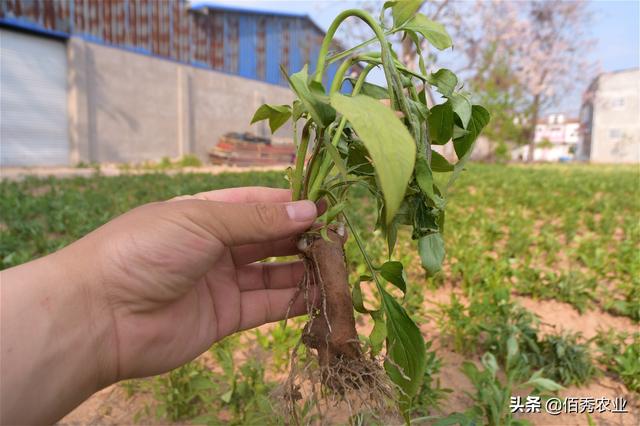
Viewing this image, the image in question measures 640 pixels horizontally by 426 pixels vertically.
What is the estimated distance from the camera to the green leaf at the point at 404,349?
39.1 inches

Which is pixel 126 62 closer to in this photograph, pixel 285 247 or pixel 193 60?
pixel 193 60

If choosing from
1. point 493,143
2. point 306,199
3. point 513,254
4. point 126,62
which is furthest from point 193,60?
point 306,199

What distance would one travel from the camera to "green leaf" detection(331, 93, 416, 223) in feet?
2.10

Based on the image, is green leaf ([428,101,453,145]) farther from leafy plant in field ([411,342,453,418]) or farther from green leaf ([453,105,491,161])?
leafy plant in field ([411,342,453,418])

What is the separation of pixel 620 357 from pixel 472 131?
1.15 meters

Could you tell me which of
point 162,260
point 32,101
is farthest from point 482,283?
point 32,101

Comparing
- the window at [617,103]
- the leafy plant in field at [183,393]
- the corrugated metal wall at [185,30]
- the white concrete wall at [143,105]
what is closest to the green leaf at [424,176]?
the leafy plant in field at [183,393]

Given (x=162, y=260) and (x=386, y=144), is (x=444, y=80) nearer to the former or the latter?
(x=386, y=144)

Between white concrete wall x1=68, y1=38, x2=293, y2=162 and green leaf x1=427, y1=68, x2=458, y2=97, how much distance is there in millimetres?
12006

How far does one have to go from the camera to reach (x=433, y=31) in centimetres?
100

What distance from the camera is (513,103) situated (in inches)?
690

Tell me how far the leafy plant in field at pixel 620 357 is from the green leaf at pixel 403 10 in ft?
4.61

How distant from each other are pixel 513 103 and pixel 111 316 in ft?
62.1

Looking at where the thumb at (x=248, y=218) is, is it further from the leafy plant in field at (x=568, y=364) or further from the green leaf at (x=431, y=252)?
the leafy plant in field at (x=568, y=364)
